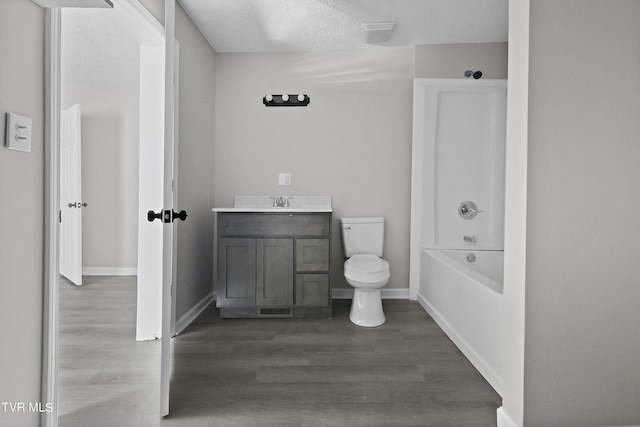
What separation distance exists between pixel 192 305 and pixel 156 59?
1.85 meters

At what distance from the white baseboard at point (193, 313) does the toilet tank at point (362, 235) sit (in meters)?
1.32

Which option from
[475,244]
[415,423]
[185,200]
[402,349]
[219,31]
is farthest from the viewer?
[475,244]

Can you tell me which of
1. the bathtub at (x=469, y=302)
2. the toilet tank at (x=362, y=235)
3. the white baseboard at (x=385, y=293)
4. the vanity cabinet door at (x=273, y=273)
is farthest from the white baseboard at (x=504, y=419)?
the white baseboard at (x=385, y=293)

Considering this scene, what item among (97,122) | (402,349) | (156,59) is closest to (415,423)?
(402,349)

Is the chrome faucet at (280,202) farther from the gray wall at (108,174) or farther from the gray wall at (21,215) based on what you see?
the gray wall at (108,174)

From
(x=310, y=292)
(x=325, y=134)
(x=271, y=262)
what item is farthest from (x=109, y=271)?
(x=325, y=134)

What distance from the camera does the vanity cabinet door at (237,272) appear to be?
295cm

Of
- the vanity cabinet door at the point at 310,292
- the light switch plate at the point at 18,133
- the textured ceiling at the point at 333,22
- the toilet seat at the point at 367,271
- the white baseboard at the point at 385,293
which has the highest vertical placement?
the textured ceiling at the point at 333,22

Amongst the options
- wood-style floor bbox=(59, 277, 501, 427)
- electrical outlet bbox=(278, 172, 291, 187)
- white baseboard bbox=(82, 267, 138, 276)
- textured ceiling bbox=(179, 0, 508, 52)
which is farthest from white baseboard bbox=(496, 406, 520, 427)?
white baseboard bbox=(82, 267, 138, 276)

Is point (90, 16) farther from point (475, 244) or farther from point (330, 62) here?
point (475, 244)

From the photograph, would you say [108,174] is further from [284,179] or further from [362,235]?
[362,235]

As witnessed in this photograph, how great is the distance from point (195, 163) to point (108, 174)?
236cm

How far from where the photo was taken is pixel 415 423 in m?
1.62

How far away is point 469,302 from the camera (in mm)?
2299
